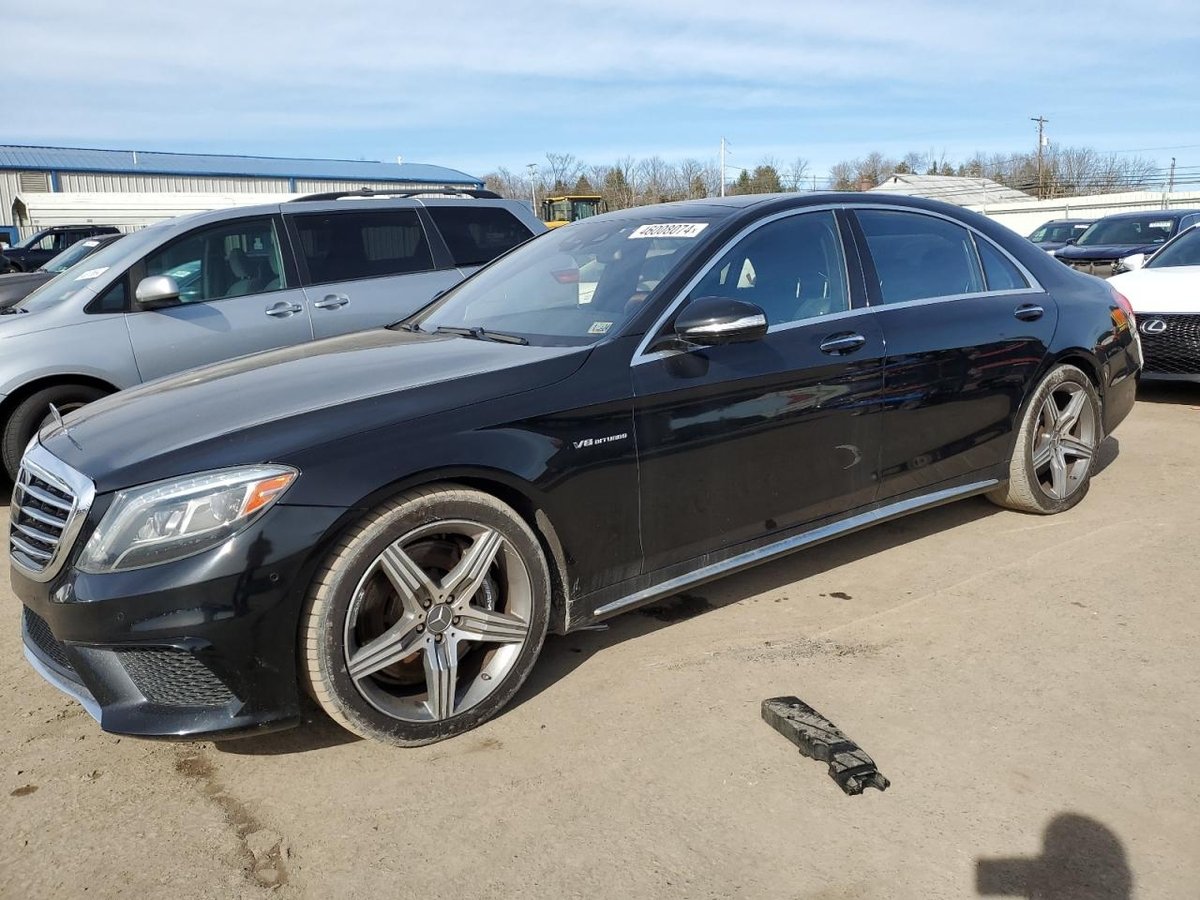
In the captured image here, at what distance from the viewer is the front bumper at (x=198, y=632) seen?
2.59 meters

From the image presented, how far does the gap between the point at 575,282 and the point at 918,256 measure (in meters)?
1.61

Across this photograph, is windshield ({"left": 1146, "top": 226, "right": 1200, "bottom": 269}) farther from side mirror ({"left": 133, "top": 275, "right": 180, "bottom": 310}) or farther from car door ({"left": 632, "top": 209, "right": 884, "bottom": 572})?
side mirror ({"left": 133, "top": 275, "right": 180, "bottom": 310})

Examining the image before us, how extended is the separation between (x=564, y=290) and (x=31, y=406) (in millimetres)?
3702

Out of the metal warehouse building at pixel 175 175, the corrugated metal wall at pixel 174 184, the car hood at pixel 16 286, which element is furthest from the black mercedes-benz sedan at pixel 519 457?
the corrugated metal wall at pixel 174 184

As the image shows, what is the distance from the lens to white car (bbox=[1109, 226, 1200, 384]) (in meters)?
7.54

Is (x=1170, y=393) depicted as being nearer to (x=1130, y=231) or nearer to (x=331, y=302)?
(x=331, y=302)

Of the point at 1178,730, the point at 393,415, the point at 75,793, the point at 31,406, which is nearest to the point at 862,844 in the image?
the point at 1178,730

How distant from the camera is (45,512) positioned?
288 cm

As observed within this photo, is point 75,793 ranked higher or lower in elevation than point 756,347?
lower

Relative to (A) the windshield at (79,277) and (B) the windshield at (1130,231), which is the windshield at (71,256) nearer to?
(A) the windshield at (79,277)

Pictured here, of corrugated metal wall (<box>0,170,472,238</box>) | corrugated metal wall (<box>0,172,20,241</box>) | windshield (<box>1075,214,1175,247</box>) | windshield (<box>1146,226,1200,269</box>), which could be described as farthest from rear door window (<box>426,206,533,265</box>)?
corrugated metal wall (<box>0,172,20,241</box>)

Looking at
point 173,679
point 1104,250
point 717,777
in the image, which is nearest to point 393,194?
point 173,679

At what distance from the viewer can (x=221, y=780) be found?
2879 mm

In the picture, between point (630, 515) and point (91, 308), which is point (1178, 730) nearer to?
point (630, 515)
